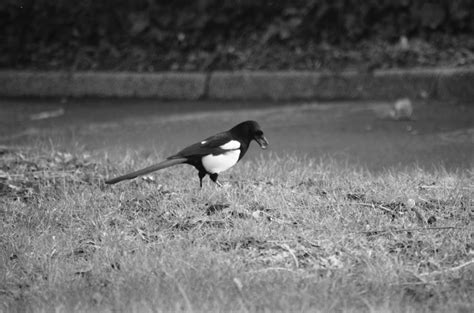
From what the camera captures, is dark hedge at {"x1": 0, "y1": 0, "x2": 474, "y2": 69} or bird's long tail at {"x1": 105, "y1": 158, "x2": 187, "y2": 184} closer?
bird's long tail at {"x1": 105, "y1": 158, "x2": 187, "y2": 184}

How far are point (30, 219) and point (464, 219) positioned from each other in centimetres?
244

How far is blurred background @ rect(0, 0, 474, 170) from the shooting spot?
6.52 m

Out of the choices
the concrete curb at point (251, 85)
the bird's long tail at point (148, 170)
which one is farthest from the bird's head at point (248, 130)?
the concrete curb at point (251, 85)

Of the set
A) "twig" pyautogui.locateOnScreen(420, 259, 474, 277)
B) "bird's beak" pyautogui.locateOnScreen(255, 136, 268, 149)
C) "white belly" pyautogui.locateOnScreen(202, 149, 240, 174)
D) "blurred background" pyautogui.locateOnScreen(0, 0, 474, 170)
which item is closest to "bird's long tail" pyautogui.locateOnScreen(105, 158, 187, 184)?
"white belly" pyautogui.locateOnScreen(202, 149, 240, 174)

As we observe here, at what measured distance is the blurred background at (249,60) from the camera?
6520mm

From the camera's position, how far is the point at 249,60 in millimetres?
8516

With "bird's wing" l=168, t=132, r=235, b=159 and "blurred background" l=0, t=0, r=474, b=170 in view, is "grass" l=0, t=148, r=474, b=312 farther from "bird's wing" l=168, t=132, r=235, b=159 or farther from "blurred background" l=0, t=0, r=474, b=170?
"blurred background" l=0, t=0, r=474, b=170

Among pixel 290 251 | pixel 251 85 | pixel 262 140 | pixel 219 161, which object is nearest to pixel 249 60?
pixel 251 85

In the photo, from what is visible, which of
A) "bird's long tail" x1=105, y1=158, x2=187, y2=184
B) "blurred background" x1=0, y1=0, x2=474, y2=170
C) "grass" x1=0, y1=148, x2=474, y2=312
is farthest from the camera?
"blurred background" x1=0, y1=0, x2=474, y2=170

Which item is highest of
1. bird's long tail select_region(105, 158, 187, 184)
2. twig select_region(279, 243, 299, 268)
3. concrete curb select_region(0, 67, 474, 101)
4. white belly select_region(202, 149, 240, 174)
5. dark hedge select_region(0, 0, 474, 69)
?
dark hedge select_region(0, 0, 474, 69)

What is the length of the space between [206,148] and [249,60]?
412 cm

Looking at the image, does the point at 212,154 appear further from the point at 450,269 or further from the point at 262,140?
the point at 450,269

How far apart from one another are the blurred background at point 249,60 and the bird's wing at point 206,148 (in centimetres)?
154

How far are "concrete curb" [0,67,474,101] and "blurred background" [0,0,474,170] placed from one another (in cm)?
14
